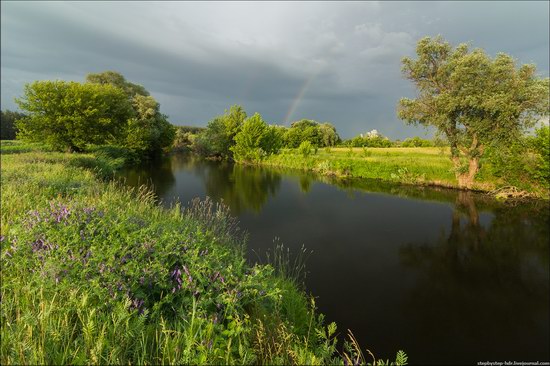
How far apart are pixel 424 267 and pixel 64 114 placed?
1611 inches

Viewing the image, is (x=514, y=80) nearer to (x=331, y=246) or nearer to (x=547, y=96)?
(x=547, y=96)

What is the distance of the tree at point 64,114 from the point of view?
32.8 m

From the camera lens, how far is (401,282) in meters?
10.1

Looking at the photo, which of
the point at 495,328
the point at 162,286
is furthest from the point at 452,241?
the point at 162,286

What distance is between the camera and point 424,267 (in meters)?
11.4

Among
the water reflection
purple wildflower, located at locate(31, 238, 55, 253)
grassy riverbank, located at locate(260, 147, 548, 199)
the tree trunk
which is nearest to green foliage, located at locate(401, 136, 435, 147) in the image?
grassy riverbank, located at locate(260, 147, 548, 199)

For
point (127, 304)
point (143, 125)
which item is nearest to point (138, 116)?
point (143, 125)

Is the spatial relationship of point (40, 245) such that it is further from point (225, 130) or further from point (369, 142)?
point (369, 142)

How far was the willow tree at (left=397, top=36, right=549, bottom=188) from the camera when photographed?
2180cm

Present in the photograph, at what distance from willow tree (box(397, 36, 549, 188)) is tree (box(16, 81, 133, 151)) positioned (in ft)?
119

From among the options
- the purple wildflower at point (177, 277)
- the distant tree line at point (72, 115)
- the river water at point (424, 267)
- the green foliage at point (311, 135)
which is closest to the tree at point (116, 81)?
the distant tree line at point (72, 115)

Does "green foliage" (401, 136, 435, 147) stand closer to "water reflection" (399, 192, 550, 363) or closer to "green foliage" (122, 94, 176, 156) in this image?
"green foliage" (122, 94, 176, 156)

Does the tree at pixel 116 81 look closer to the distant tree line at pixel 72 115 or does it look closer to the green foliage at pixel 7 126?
the distant tree line at pixel 72 115

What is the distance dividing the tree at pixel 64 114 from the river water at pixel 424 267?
66.3ft
